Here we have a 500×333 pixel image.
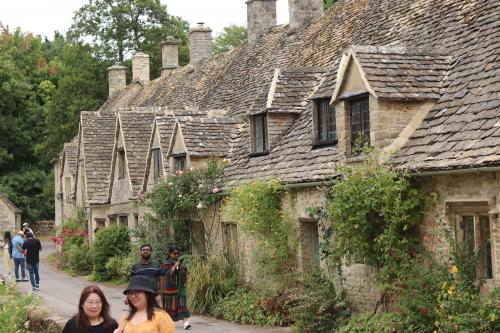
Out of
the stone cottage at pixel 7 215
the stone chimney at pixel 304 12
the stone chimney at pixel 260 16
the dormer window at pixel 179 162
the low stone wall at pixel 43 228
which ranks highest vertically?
the stone chimney at pixel 260 16

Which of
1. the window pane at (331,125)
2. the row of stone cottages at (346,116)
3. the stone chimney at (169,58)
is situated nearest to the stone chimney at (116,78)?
the stone chimney at (169,58)

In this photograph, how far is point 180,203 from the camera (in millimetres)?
24406

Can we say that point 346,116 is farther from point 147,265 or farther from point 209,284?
point 209,284

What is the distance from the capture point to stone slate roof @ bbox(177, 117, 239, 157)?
25.0 metres

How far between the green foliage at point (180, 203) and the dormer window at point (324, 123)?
162 inches

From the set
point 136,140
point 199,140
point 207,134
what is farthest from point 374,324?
point 136,140

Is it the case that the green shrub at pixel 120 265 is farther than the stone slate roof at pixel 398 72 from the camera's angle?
Yes

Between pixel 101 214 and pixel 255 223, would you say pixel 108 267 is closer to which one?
pixel 101 214

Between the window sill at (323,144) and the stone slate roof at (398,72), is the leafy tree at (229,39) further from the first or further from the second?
the window sill at (323,144)

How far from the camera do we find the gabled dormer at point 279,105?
21.8 meters

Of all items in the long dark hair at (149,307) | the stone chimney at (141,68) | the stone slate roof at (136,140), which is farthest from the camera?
the stone chimney at (141,68)

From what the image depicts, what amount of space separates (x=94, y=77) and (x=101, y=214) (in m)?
23.4

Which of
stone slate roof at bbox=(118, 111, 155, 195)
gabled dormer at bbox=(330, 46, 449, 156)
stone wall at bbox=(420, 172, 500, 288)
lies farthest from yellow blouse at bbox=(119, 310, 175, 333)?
stone slate roof at bbox=(118, 111, 155, 195)

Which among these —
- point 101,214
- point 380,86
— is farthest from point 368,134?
point 101,214
